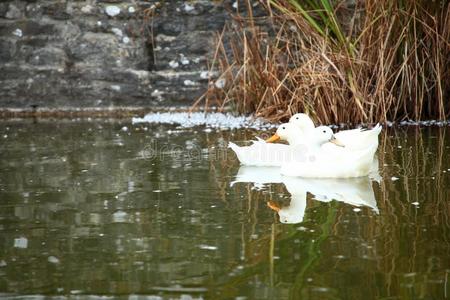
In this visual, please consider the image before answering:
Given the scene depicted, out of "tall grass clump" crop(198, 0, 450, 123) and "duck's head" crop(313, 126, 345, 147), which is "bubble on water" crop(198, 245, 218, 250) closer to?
"duck's head" crop(313, 126, 345, 147)

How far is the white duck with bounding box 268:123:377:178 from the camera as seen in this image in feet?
13.9

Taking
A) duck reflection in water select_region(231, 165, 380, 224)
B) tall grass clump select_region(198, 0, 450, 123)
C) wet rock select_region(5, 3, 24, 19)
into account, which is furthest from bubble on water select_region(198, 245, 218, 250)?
wet rock select_region(5, 3, 24, 19)

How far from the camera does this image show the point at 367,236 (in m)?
3.10

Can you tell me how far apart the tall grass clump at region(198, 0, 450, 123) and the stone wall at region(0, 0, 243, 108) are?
1.13 m

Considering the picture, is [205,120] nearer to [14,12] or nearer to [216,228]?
[14,12]

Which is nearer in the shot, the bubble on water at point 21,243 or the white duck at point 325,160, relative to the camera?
the bubble on water at point 21,243

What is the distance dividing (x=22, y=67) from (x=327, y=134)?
160 inches

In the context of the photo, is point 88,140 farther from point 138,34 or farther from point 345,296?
point 345,296

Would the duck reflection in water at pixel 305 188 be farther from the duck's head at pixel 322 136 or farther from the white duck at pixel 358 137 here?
the duck's head at pixel 322 136

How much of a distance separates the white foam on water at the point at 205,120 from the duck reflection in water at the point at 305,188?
1983mm

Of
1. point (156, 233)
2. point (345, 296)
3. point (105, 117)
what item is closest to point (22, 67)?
point (105, 117)

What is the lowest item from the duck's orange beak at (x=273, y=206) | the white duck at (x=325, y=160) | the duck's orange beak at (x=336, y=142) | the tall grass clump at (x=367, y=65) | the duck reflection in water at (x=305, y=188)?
the duck's orange beak at (x=273, y=206)

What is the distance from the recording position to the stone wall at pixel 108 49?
782 cm

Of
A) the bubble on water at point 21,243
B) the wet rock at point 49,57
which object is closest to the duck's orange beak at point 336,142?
the bubble on water at point 21,243
